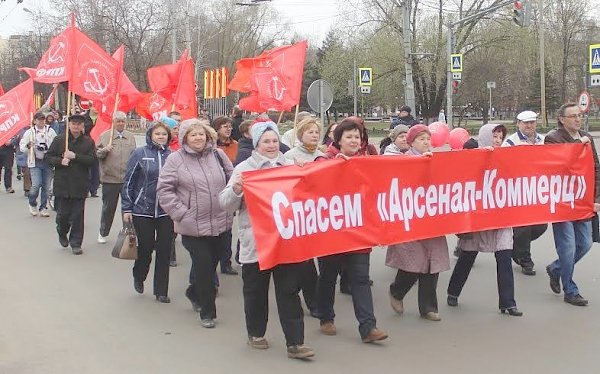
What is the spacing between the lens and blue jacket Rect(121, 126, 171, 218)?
21.7 feet

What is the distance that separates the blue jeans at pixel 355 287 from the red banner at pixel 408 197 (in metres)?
0.15

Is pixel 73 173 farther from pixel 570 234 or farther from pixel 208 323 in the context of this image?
pixel 570 234

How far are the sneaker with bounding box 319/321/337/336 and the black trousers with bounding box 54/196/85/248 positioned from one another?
4430mm

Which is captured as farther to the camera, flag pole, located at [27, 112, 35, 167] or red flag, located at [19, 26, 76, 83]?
flag pole, located at [27, 112, 35, 167]

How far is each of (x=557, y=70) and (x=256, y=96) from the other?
5402cm

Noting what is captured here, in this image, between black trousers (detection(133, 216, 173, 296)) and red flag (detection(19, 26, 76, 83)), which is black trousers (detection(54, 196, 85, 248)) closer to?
red flag (detection(19, 26, 76, 83))

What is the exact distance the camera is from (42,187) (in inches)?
497

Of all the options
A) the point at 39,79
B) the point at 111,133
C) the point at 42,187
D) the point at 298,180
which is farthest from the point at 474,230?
the point at 42,187

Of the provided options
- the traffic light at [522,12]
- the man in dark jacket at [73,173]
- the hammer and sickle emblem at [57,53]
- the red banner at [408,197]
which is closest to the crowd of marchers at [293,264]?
the red banner at [408,197]

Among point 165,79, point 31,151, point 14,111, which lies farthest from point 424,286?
point 31,151

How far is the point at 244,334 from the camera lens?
5.71 metres

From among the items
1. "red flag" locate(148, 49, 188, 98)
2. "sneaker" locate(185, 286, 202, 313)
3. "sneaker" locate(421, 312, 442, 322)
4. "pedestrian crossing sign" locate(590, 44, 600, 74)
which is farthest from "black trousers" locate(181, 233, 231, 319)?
"pedestrian crossing sign" locate(590, 44, 600, 74)

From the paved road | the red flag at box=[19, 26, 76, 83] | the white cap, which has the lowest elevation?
the paved road

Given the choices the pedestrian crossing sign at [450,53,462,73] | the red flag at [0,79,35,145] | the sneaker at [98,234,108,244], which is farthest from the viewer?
the pedestrian crossing sign at [450,53,462,73]
